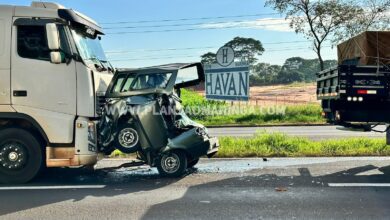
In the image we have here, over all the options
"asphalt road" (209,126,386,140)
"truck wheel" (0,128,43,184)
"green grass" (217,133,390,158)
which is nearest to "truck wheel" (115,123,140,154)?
"truck wheel" (0,128,43,184)

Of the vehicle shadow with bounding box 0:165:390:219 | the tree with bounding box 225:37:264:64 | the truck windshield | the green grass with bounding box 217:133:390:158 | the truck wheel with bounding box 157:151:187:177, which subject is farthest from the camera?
the tree with bounding box 225:37:264:64

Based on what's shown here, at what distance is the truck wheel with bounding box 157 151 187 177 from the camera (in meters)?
7.76

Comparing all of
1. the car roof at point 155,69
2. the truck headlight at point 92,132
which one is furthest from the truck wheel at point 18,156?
the car roof at point 155,69

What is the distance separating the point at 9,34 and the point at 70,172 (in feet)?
9.07

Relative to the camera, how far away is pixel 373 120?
8008 millimetres

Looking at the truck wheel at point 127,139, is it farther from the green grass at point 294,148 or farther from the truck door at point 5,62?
the green grass at point 294,148

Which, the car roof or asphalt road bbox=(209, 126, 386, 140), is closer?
the car roof

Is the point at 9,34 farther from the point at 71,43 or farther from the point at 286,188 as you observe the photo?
the point at 286,188

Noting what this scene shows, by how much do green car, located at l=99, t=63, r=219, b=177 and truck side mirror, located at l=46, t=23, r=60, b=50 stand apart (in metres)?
1.23

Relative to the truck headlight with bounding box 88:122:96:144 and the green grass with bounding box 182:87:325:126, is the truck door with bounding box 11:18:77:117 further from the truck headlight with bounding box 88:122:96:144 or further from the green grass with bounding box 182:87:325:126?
the green grass with bounding box 182:87:325:126

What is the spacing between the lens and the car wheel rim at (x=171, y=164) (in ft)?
25.5

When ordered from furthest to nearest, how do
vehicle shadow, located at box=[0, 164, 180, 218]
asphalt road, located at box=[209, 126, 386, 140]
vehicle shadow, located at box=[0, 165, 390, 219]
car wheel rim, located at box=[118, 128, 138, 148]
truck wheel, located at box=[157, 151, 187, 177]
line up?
asphalt road, located at box=[209, 126, 386, 140] < truck wheel, located at box=[157, 151, 187, 177] < car wheel rim, located at box=[118, 128, 138, 148] < vehicle shadow, located at box=[0, 164, 180, 218] < vehicle shadow, located at box=[0, 165, 390, 219]

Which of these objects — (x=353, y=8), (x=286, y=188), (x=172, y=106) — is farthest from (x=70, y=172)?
(x=353, y=8)

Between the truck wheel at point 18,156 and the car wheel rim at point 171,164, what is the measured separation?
6.62ft
